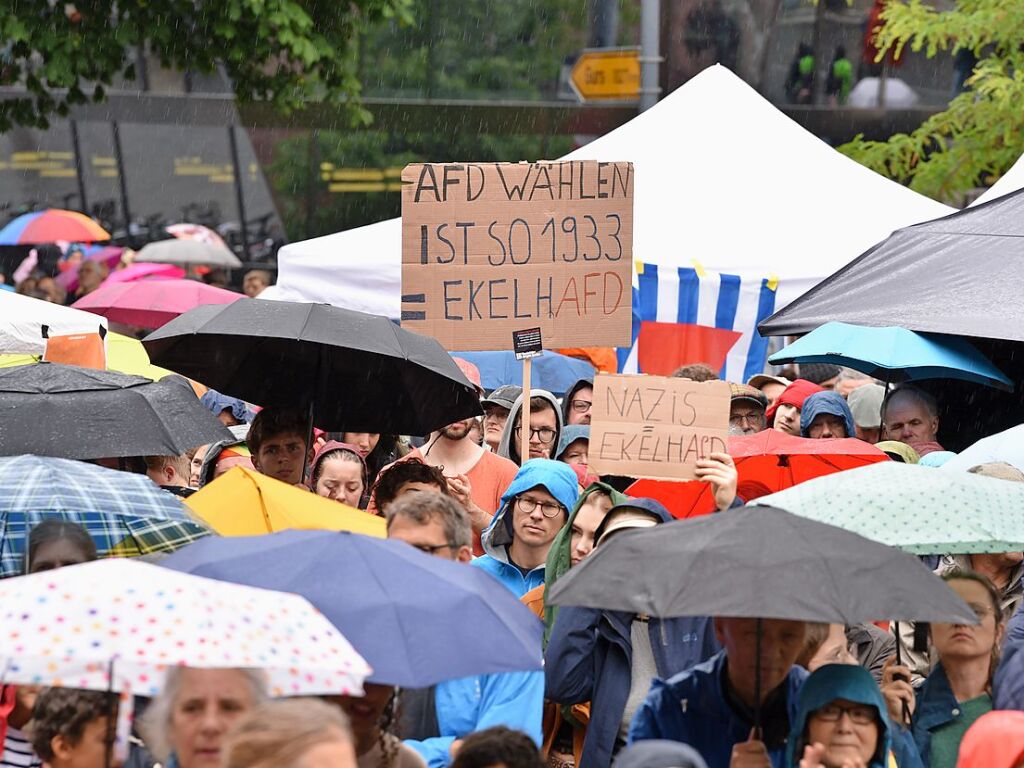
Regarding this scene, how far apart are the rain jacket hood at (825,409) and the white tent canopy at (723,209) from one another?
245cm

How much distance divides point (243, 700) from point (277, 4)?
1048cm

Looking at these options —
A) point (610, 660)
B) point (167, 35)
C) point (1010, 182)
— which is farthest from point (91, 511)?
point (167, 35)

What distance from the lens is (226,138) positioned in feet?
77.9

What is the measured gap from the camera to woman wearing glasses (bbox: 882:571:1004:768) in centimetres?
473

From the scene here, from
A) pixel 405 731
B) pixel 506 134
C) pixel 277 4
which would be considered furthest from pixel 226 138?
pixel 405 731

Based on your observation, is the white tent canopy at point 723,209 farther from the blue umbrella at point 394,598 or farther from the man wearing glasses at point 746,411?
the blue umbrella at point 394,598

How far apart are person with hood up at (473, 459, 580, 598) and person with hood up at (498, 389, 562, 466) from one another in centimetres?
223

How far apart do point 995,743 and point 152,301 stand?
979cm

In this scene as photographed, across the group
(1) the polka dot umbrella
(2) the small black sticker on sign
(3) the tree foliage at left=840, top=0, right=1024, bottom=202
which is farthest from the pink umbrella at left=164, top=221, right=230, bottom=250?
(1) the polka dot umbrella

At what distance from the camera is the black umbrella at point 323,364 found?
20.7ft

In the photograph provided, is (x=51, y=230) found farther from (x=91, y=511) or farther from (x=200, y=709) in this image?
(x=200, y=709)

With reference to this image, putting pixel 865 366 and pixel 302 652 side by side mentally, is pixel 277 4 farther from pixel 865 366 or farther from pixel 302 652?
pixel 302 652

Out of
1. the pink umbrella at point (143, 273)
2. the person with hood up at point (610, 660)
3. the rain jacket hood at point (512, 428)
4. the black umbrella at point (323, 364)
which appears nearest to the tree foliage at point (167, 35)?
the pink umbrella at point (143, 273)

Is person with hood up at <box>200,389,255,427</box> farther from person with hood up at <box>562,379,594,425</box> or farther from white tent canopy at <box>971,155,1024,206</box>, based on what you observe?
white tent canopy at <box>971,155,1024,206</box>
